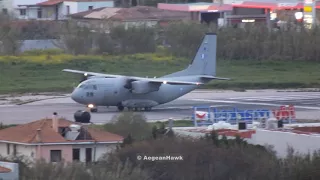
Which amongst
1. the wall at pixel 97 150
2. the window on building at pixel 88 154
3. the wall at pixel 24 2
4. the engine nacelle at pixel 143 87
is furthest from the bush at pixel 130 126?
the wall at pixel 24 2

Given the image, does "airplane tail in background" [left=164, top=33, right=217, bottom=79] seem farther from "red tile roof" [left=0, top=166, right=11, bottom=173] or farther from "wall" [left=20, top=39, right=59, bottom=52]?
"red tile roof" [left=0, top=166, right=11, bottom=173]

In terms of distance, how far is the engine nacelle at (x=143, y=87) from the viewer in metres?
51.4

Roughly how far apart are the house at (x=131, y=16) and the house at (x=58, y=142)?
5206cm

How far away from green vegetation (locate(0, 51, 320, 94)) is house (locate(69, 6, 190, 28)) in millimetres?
15446

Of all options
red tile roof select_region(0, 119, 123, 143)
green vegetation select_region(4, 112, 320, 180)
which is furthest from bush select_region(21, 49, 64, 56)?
green vegetation select_region(4, 112, 320, 180)

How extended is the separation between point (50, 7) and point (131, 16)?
50.7ft

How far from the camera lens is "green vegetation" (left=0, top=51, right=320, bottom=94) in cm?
6475

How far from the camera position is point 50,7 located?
346ft

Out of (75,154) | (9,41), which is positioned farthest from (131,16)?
(75,154)

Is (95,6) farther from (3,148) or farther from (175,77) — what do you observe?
(3,148)

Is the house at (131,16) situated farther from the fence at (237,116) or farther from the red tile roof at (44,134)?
the red tile roof at (44,134)

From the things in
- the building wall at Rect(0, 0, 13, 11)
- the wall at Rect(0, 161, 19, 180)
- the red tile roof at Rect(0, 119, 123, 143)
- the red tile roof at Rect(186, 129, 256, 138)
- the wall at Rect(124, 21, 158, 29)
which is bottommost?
the red tile roof at Rect(186, 129, 256, 138)

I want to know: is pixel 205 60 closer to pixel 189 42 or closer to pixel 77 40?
pixel 189 42

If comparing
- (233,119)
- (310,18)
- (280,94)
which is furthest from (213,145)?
(310,18)
